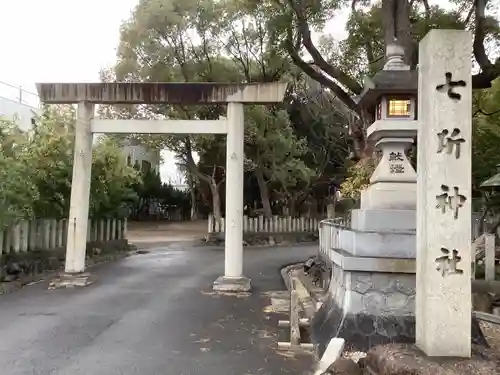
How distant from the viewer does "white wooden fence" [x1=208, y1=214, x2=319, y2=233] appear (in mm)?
25891

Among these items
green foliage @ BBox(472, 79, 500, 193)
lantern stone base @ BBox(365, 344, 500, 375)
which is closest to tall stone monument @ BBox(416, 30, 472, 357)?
lantern stone base @ BBox(365, 344, 500, 375)

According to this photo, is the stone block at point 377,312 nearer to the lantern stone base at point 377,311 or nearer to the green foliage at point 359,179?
the lantern stone base at point 377,311

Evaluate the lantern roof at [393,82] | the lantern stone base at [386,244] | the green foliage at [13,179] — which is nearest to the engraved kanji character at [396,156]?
the lantern roof at [393,82]

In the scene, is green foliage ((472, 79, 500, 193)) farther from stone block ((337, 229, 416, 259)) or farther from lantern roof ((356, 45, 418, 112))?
stone block ((337, 229, 416, 259))

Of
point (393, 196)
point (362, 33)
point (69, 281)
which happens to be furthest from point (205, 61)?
point (393, 196)

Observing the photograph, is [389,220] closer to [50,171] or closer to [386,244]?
[386,244]

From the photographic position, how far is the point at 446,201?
202 inches

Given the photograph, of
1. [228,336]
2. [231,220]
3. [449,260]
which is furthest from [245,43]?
[449,260]

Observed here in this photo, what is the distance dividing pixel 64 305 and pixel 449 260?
7.22m

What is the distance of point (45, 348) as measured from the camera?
669 cm

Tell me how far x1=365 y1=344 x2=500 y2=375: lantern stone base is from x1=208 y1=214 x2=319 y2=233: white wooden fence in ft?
68.0

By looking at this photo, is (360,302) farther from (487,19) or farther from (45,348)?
(487,19)

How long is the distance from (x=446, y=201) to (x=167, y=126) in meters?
7.79

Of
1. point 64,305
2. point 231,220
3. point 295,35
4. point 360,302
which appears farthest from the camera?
point 295,35
